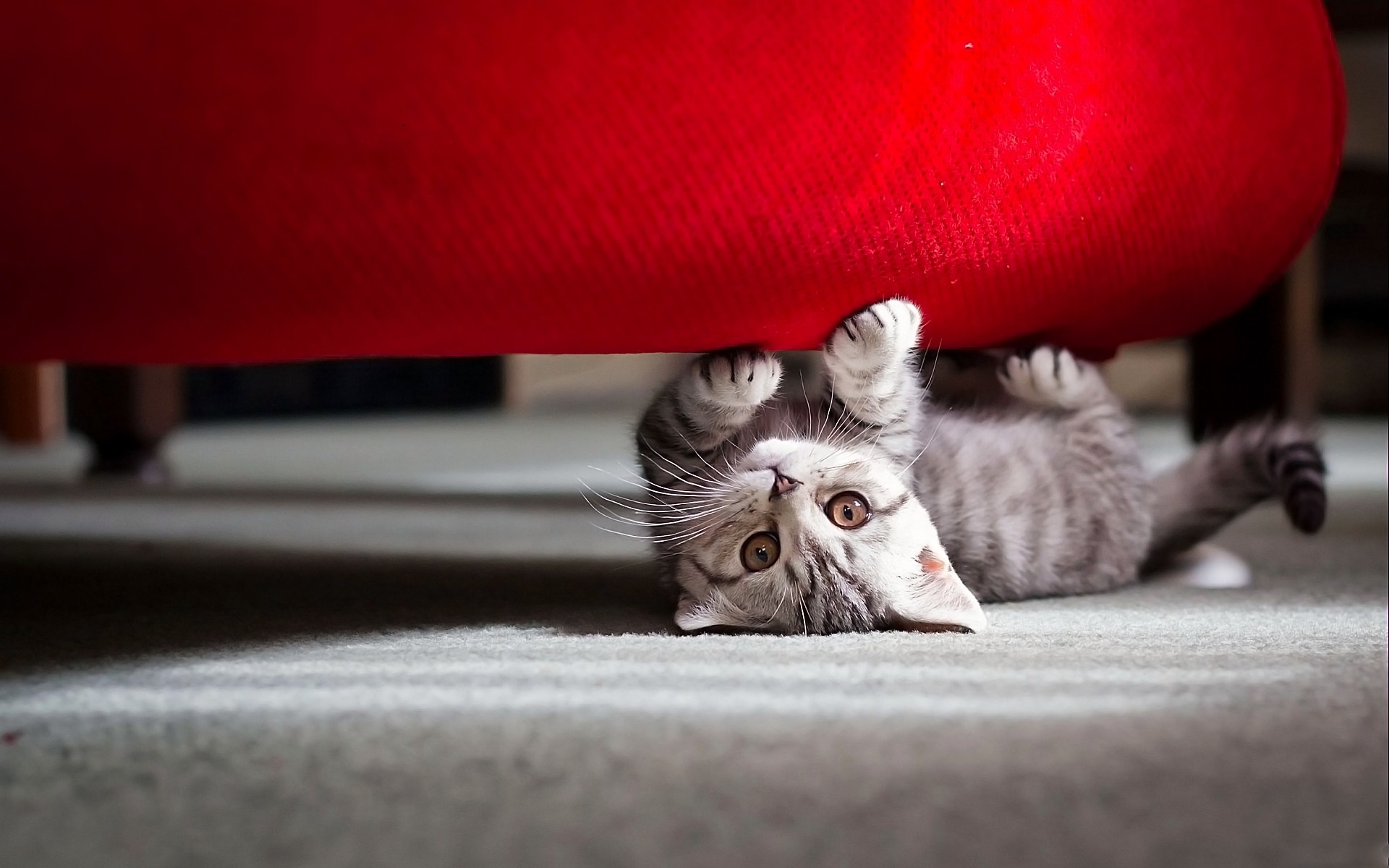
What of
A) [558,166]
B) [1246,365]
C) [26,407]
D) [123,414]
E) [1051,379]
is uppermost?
[558,166]

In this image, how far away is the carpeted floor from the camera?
574mm

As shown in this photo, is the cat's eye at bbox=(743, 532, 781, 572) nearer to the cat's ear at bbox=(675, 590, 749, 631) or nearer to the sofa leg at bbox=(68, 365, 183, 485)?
the cat's ear at bbox=(675, 590, 749, 631)

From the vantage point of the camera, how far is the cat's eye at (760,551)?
109 centimetres

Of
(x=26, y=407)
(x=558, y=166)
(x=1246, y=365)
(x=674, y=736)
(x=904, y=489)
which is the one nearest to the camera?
(x=674, y=736)

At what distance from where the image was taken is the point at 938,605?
1030 millimetres

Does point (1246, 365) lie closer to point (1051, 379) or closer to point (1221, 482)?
point (1221, 482)

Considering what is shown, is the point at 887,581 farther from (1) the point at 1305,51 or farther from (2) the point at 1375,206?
(2) the point at 1375,206

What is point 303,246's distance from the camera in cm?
89

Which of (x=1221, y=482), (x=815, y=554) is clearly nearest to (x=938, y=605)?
(x=815, y=554)

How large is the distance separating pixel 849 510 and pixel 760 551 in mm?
83

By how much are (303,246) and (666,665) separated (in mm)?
376

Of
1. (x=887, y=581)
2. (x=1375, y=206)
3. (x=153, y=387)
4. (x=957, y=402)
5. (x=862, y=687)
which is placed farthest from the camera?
(x=1375, y=206)

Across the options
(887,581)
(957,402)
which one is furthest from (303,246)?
(957,402)

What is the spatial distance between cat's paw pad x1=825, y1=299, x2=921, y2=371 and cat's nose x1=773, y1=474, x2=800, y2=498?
0.36 ft
